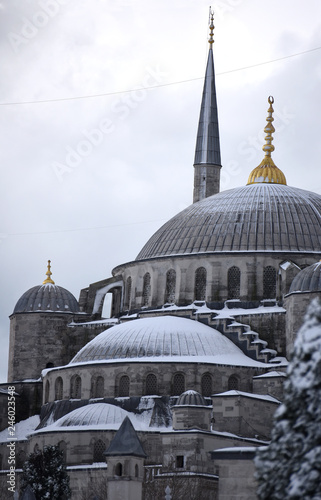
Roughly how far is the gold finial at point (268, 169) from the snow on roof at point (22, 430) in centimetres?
2070

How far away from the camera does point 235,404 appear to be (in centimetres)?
5306

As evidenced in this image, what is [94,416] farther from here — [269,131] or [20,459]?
[269,131]

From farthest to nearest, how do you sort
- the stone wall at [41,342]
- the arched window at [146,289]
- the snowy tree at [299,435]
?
the arched window at [146,289], the stone wall at [41,342], the snowy tree at [299,435]

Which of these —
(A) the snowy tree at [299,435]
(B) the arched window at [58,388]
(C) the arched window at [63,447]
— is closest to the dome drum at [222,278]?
(B) the arched window at [58,388]

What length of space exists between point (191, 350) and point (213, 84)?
1308 inches

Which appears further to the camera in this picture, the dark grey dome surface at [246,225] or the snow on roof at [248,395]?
the dark grey dome surface at [246,225]

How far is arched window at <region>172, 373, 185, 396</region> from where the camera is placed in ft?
188

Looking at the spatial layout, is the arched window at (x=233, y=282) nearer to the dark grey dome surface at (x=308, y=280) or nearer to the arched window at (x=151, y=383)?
the dark grey dome surface at (x=308, y=280)

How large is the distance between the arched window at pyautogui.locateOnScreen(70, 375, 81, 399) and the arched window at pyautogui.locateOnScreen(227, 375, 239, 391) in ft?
21.9

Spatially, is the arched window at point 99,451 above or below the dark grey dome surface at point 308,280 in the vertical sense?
below

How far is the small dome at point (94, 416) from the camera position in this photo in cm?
5494

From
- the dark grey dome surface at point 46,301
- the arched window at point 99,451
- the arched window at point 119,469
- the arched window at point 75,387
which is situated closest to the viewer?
the arched window at point 119,469

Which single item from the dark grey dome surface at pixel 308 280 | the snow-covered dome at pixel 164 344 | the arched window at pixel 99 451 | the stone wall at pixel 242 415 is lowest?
the arched window at pixel 99 451

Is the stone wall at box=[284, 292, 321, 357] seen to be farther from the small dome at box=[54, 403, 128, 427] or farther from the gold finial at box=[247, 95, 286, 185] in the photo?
the gold finial at box=[247, 95, 286, 185]
